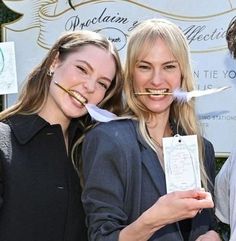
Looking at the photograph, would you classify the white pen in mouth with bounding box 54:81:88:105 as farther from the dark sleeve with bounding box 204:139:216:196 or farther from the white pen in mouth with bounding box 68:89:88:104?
the dark sleeve with bounding box 204:139:216:196

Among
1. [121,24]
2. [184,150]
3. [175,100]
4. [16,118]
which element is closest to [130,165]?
[184,150]

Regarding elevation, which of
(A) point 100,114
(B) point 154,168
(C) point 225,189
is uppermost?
(A) point 100,114

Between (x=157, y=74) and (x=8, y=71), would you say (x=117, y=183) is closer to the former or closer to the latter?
(x=157, y=74)

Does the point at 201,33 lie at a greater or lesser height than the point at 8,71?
greater

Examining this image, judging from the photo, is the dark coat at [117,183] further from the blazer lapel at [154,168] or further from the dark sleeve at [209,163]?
the dark sleeve at [209,163]

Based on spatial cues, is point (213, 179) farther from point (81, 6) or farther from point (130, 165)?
point (81, 6)

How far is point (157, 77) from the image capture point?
5.71 ft

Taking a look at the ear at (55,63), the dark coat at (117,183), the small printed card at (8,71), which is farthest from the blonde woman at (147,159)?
the small printed card at (8,71)

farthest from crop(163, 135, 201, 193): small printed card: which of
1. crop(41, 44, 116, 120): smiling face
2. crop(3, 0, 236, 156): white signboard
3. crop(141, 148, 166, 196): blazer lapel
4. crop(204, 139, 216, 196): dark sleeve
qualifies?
crop(3, 0, 236, 156): white signboard

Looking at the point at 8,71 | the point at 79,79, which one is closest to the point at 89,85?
the point at 79,79

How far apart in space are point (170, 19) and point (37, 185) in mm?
1354

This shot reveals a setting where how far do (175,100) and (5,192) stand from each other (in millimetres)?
642

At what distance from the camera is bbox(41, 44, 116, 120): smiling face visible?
187 centimetres

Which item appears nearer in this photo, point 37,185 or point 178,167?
point 178,167
